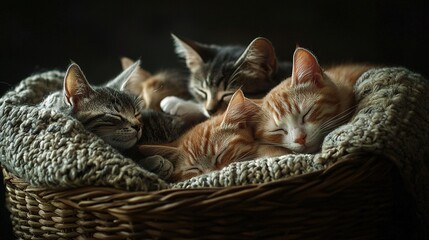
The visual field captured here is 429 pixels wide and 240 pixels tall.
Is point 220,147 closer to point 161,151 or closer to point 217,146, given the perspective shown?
point 217,146

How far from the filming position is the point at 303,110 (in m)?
1.22

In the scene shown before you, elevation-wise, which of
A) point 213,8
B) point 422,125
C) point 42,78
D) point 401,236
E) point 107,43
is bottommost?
point 401,236

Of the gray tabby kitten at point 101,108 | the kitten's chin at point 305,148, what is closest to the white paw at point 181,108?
the gray tabby kitten at point 101,108

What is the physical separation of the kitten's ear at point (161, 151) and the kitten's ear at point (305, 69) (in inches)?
14.9

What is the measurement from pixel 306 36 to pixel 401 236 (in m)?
1.06

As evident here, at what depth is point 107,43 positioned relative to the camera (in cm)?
212

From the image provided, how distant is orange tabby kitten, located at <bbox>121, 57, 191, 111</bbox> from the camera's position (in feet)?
5.79

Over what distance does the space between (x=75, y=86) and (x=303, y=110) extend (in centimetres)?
61

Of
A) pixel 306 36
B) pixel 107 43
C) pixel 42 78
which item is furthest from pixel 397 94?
pixel 107 43

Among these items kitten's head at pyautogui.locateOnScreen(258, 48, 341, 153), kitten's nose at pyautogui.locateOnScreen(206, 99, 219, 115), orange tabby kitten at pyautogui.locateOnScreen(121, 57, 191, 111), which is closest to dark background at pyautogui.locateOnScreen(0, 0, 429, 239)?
orange tabby kitten at pyautogui.locateOnScreen(121, 57, 191, 111)

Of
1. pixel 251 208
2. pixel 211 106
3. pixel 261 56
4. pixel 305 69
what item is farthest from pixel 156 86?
pixel 251 208

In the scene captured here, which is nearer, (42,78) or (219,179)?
(219,179)

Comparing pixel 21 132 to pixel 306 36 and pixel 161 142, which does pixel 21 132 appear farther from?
pixel 306 36

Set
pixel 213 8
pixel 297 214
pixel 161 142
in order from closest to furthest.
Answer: pixel 297 214
pixel 161 142
pixel 213 8
